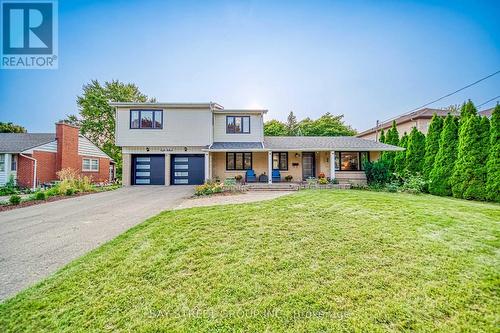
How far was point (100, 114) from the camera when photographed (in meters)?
29.0

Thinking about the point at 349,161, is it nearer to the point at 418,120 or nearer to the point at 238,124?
the point at 238,124

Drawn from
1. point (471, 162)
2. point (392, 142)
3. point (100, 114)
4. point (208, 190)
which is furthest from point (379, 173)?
point (100, 114)

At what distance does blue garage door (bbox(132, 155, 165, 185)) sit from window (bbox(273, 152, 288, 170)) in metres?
8.19

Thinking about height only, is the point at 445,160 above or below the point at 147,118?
below

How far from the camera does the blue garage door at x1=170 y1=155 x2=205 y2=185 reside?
15.8m

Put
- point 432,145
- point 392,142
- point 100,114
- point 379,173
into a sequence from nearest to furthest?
1. point 432,145
2. point 379,173
3. point 392,142
4. point 100,114

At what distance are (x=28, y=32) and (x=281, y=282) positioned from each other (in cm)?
1531

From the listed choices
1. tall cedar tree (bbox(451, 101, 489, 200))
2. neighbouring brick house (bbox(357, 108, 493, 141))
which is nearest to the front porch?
tall cedar tree (bbox(451, 101, 489, 200))

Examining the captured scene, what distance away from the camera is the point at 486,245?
3719 millimetres

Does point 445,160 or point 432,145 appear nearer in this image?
point 445,160

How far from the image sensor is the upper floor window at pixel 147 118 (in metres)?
15.3

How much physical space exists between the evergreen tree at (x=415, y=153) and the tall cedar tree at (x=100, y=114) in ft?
103

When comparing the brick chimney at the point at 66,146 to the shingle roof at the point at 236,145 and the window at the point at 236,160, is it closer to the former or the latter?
the shingle roof at the point at 236,145

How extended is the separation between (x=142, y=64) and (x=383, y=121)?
2518 cm
